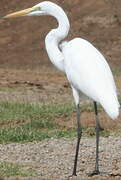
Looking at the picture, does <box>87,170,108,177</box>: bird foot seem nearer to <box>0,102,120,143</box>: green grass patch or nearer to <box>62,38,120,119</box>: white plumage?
<box>62,38,120,119</box>: white plumage

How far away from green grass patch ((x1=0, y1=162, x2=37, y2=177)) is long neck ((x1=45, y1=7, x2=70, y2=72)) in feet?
4.42

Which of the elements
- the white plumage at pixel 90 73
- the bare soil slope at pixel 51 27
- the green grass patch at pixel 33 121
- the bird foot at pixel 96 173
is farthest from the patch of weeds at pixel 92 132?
the bare soil slope at pixel 51 27

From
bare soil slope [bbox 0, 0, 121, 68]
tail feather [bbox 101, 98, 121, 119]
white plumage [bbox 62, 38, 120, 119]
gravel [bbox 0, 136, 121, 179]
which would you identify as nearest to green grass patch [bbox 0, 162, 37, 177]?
gravel [bbox 0, 136, 121, 179]

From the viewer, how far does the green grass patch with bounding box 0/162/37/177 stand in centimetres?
908

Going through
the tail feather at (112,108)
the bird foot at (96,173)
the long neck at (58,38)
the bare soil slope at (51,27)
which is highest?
the tail feather at (112,108)

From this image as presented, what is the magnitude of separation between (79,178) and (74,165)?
67 cm

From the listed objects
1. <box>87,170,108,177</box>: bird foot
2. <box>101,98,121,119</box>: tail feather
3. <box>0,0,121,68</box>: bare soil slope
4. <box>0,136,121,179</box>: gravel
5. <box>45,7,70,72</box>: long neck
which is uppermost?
<box>101,98,121,119</box>: tail feather

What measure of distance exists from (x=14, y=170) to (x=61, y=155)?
1.29 metres

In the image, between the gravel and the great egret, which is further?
the gravel

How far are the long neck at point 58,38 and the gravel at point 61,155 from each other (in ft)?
4.08

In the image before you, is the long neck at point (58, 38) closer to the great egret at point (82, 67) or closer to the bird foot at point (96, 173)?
the great egret at point (82, 67)

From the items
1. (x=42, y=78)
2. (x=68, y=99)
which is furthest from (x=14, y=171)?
(x=42, y=78)

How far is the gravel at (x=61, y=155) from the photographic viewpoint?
Result: 9.62 metres

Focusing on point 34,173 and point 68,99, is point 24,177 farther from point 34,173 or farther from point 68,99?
point 68,99
